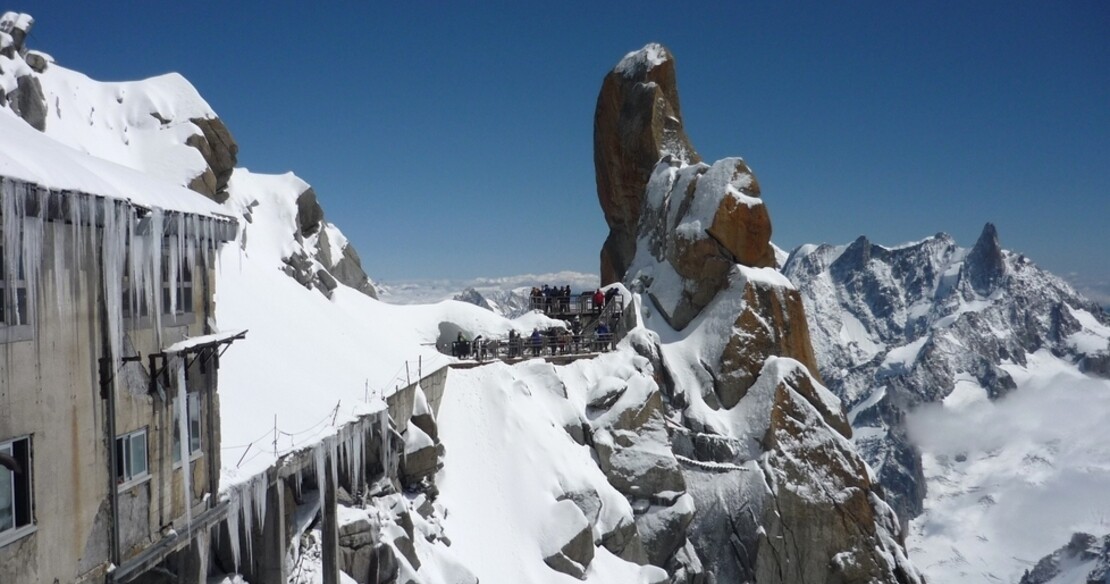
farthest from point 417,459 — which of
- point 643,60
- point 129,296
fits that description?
point 643,60

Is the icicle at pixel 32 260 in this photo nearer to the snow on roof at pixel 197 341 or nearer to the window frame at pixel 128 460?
the window frame at pixel 128 460

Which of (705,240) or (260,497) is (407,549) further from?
(705,240)

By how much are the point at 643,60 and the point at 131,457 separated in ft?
171

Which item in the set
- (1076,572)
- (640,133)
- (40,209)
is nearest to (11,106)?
(40,209)

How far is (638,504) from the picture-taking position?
35.5 metres

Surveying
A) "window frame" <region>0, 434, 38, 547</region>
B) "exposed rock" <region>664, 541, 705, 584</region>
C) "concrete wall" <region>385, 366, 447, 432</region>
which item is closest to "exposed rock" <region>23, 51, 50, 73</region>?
"concrete wall" <region>385, 366, 447, 432</region>

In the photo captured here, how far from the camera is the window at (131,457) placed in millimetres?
12148

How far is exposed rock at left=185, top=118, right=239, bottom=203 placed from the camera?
1366 inches

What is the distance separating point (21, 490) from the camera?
33.2ft

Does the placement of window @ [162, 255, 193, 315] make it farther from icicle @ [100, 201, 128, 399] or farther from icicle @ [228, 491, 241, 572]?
icicle @ [228, 491, 241, 572]

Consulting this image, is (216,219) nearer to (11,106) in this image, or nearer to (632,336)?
(11,106)

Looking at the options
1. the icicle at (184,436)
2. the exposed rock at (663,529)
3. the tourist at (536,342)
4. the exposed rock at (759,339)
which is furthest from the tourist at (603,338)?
the icicle at (184,436)

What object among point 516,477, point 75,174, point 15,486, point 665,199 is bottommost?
point 516,477

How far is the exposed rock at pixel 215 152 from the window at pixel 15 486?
25878 mm
